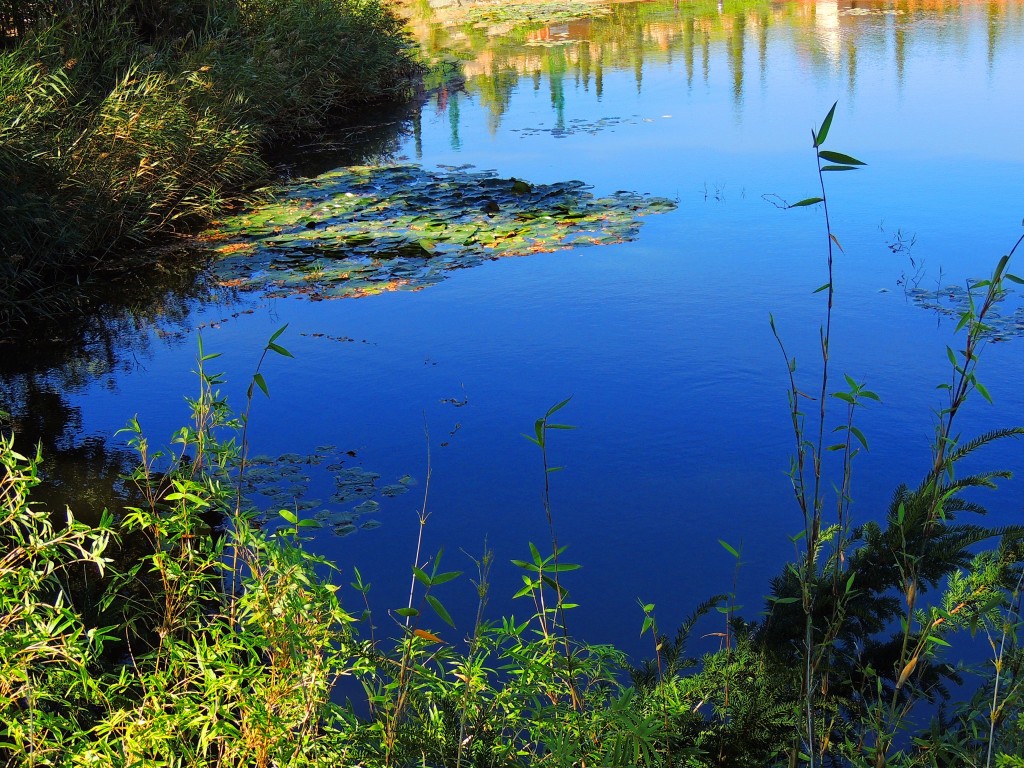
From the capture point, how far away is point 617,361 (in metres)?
4.86

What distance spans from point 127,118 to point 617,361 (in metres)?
4.48

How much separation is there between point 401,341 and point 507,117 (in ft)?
21.6

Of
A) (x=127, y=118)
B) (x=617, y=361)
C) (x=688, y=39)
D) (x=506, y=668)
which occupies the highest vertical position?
(x=688, y=39)

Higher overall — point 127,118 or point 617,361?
point 127,118

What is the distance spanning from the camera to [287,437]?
433 cm

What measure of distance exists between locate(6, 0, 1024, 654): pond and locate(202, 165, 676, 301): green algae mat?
0.09m

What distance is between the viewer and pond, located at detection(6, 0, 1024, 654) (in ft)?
11.6

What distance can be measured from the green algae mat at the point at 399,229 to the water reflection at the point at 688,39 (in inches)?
87.6

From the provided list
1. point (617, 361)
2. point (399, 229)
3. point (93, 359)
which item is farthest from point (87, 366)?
point (617, 361)

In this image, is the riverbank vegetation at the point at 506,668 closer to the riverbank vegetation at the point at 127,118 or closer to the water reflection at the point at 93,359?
the water reflection at the point at 93,359

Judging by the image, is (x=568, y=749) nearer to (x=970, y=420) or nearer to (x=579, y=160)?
(x=970, y=420)

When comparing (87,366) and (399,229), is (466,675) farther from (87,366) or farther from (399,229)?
(399,229)

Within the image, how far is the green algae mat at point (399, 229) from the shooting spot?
253 inches

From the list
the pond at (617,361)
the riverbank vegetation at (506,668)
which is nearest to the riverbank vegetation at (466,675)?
the riverbank vegetation at (506,668)
